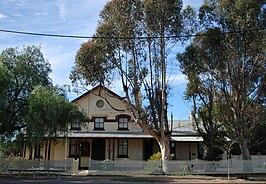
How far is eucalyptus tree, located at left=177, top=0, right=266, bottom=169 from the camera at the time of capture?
82.1 ft

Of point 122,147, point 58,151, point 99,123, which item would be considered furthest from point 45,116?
point 122,147

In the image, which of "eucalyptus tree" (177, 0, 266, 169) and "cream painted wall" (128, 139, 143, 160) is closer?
"eucalyptus tree" (177, 0, 266, 169)

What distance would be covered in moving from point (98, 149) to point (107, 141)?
4.49 ft

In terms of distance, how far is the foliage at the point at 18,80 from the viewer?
2495 cm

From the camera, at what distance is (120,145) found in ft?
117

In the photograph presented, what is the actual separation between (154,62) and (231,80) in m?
6.72

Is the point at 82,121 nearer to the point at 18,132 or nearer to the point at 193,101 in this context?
the point at 18,132

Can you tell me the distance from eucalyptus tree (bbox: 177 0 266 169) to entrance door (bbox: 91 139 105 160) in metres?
12.8

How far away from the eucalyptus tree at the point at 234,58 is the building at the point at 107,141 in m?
7.27

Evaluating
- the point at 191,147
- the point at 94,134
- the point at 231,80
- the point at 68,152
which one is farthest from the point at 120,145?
the point at 231,80

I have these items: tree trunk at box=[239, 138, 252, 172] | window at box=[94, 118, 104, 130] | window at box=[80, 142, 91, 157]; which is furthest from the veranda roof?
tree trunk at box=[239, 138, 252, 172]

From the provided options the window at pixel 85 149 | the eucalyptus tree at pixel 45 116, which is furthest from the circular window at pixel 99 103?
the eucalyptus tree at pixel 45 116

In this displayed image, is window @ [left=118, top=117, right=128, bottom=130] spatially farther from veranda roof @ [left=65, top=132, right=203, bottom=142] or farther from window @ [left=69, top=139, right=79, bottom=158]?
window @ [left=69, top=139, right=79, bottom=158]

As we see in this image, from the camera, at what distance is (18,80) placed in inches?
1065
